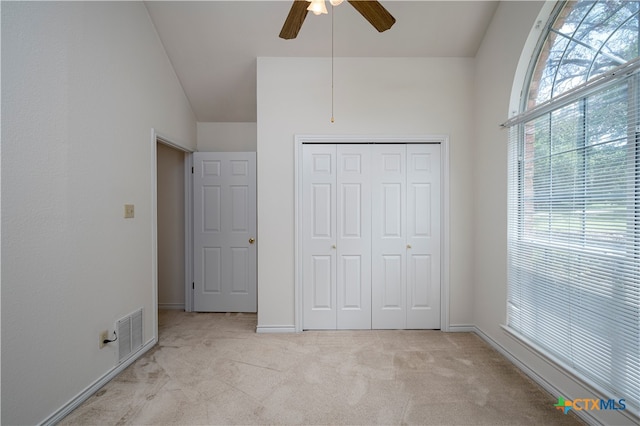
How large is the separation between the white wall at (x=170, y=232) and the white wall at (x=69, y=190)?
3.67 ft

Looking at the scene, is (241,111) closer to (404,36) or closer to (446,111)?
(404,36)

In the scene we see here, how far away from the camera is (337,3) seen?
57.6 inches

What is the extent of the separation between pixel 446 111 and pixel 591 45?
1.26 meters

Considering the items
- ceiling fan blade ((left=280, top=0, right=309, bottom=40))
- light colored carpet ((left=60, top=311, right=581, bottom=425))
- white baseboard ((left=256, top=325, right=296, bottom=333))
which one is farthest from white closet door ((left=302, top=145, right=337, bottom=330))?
ceiling fan blade ((left=280, top=0, right=309, bottom=40))

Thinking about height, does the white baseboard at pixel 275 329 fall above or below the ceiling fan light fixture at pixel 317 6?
below

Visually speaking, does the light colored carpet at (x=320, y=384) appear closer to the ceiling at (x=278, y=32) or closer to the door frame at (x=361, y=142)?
the door frame at (x=361, y=142)

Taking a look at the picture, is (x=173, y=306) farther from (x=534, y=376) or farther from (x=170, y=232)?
(x=534, y=376)

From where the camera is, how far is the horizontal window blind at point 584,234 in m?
1.54

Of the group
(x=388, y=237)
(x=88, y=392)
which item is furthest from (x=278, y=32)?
(x=88, y=392)

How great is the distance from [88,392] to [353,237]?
7.98 feet

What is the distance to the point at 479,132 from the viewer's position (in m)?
2.97

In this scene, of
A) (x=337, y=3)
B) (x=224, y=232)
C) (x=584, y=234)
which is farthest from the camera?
(x=224, y=232)

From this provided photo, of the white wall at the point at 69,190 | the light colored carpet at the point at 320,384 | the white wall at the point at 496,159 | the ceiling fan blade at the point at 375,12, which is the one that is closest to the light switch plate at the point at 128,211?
the white wall at the point at 69,190

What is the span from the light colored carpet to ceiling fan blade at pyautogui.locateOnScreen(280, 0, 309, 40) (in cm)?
236
